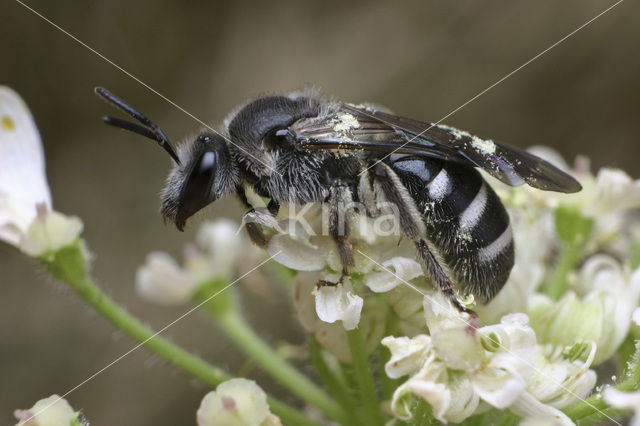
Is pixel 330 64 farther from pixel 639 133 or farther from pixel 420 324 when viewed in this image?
pixel 420 324

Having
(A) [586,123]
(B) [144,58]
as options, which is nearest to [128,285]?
(B) [144,58]

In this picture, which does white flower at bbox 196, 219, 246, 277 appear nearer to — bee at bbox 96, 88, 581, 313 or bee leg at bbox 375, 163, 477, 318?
bee at bbox 96, 88, 581, 313

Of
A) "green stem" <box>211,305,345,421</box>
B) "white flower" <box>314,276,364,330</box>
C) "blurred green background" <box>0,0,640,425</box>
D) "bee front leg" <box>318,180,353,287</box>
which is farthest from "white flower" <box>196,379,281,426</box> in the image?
"blurred green background" <box>0,0,640,425</box>

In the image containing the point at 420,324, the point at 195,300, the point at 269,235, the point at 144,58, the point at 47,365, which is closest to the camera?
the point at 420,324

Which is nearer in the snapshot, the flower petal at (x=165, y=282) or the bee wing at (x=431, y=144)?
the bee wing at (x=431, y=144)

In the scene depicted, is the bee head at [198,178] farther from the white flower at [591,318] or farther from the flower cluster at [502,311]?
the white flower at [591,318]

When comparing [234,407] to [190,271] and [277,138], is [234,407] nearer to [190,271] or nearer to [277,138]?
[277,138]

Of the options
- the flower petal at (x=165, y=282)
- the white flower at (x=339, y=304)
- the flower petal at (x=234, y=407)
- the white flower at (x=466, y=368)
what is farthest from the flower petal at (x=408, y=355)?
the flower petal at (x=165, y=282)
